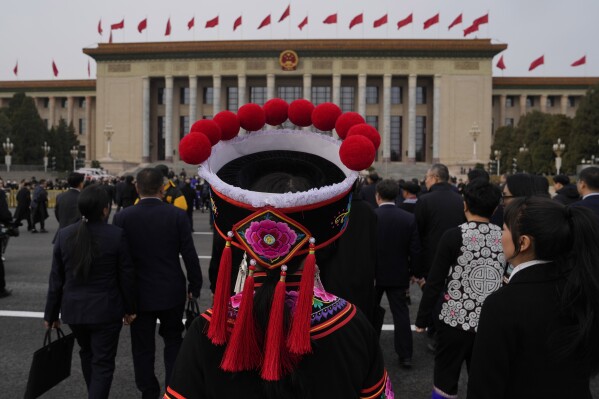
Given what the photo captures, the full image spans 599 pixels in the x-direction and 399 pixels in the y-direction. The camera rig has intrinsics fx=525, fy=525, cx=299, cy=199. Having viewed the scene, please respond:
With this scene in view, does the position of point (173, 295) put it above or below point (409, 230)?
below

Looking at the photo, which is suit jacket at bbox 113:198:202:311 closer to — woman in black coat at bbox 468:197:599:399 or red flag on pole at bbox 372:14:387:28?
woman in black coat at bbox 468:197:599:399

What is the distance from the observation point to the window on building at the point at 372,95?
62375 mm

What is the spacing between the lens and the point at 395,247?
573 centimetres

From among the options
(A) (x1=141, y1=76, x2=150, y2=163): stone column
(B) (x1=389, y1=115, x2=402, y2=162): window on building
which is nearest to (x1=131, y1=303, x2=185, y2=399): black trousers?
(A) (x1=141, y1=76, x2=150, y2=163): stone column

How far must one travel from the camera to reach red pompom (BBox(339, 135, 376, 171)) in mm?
1893

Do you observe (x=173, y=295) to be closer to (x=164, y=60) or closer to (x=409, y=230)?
(x=409, y=230)

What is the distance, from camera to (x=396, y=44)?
187 feet

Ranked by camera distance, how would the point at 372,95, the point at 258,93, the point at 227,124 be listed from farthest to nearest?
the point at 258,93
the point at 372,95
the point at 227,124

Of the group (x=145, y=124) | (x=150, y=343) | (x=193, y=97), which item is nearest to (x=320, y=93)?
(x=193, y=97)

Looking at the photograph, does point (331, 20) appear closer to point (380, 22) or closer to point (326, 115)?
point (380, 22)

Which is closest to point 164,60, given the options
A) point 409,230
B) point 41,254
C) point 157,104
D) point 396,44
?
point 157,104

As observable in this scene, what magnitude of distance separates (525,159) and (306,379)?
151ft

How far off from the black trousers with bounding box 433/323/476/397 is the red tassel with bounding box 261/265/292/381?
98.0 inches

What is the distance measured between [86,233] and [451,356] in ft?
9.40
